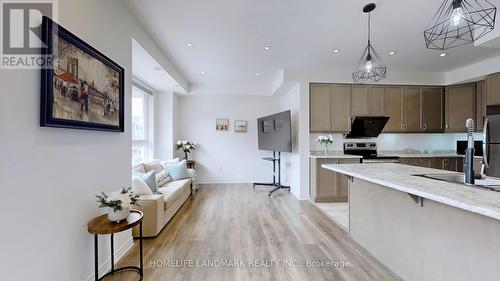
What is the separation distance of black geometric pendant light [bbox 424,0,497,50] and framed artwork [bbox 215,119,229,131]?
15.6 ft

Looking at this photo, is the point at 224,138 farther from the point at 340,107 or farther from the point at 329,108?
the point at 340,107

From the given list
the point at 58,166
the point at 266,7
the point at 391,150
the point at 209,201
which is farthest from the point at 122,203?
the point at 391,150

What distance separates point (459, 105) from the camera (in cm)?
483

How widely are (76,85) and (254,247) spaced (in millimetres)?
2408

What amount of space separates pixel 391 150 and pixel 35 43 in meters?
6.13

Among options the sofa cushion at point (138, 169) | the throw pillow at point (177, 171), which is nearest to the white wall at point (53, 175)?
the sofa cushion at point (138, 169)

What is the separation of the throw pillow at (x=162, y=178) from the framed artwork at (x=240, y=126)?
256cm

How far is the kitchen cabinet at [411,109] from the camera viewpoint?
4992 millimetres

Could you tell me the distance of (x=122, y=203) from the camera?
1893 mm

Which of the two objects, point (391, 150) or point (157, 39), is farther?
point (391, 150)

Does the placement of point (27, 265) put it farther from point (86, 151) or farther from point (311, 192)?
point (311, 192)

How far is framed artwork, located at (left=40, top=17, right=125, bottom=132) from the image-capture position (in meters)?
1.49

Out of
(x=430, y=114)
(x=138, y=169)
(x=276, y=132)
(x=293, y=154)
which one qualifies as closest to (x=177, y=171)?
(x=138, y=169)

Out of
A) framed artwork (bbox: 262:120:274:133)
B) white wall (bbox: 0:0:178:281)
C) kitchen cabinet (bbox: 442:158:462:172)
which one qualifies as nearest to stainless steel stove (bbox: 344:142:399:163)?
kitchen cabinet (bbox: 442:158:462:172)
